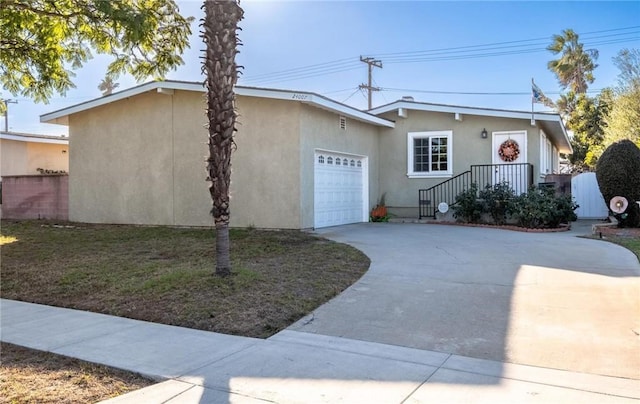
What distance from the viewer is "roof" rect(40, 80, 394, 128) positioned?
1241 cm

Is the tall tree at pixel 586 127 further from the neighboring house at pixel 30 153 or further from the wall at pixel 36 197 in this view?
the neighboring house at pixel 30 153

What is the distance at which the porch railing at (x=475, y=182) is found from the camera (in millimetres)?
15625

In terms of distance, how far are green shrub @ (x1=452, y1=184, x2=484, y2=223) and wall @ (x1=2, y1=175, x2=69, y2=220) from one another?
42.8 ft

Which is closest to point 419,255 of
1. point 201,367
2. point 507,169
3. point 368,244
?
point 368,244

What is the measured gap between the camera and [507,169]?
→ 15.9 metres

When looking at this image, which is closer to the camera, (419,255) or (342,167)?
(419,255)

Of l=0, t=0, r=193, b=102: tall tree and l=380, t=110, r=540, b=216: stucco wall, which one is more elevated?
l=0, t=0, r=193, b=102: tall tree

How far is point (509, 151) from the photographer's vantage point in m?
15.9

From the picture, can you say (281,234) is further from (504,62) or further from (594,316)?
(504,62)

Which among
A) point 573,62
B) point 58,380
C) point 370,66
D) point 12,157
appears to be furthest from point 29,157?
point 573,62

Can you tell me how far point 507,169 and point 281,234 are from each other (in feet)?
26.7

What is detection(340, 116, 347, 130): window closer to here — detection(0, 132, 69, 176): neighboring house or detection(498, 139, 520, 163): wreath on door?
detection(498, 139, 520, 163): wreath on door

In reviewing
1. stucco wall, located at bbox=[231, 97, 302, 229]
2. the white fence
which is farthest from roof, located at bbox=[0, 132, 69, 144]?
the white fence

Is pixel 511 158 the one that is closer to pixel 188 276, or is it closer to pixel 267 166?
pixel 267 166
